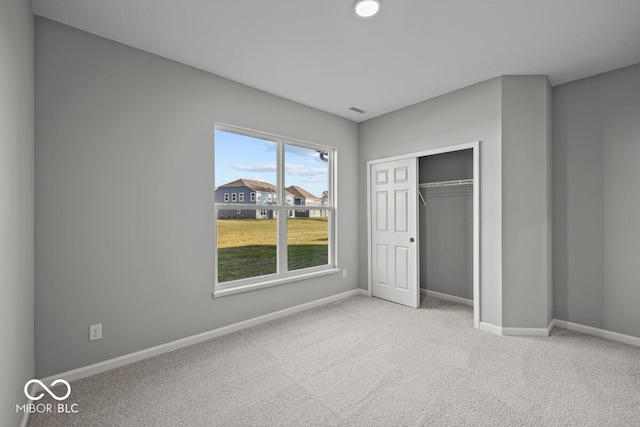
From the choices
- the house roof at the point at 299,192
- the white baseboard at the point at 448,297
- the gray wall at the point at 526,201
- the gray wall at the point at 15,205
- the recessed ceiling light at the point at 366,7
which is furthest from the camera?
the white baseboard at the point at 448,297

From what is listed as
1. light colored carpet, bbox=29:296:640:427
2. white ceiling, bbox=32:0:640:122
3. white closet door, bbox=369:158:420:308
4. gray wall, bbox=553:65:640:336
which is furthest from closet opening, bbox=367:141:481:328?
white ceiling, bbox=32:0:640:122

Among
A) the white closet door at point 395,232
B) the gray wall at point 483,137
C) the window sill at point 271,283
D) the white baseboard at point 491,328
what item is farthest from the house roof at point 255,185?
the white baseboard at point 491,328

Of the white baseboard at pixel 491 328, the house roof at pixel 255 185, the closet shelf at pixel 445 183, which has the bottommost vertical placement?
the white baseboard at pixel 491 328

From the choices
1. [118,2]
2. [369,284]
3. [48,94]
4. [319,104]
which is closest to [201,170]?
[48,94]

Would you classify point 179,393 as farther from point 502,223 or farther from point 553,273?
point 553,273

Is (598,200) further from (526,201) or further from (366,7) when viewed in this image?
(366,7)

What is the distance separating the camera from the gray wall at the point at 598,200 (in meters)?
2.79

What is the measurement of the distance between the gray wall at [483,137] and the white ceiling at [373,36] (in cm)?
25

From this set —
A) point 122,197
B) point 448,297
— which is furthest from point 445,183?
point 122,197

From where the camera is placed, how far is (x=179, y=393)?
81.1 inches

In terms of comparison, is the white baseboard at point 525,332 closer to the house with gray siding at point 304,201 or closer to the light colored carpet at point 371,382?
the light colored carpet at point 371,382

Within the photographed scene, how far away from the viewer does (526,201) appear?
2.99 m

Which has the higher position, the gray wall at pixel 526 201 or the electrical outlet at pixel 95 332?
the gray wall at pixel 526 201

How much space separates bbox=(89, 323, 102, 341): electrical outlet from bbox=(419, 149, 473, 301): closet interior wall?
3.98 metres
